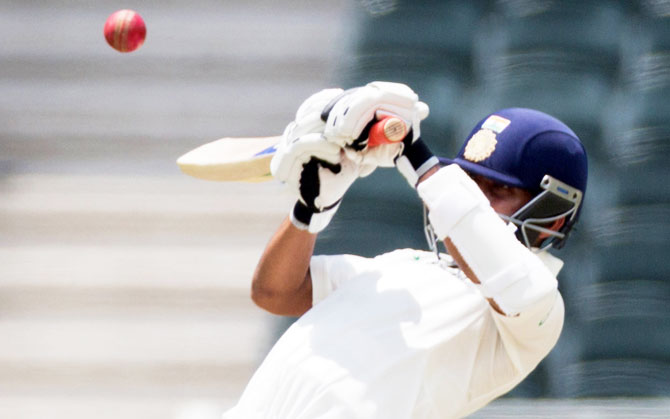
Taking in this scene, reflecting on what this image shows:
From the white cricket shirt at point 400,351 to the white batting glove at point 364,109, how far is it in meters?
0.28

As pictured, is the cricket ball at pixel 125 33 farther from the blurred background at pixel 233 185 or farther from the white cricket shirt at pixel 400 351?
the white cricket shirt at pixel 400 351

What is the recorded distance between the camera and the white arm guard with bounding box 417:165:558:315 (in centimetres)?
126

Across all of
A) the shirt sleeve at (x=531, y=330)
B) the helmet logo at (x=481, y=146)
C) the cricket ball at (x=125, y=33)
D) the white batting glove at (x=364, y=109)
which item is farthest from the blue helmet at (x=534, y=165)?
the cricket ball at (x=125, y=33)

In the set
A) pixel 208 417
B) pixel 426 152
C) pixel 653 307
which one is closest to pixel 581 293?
pixel 653 307

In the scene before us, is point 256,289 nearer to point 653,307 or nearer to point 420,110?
point 420,110

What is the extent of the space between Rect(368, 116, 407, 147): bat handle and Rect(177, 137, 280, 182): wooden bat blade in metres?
0.27

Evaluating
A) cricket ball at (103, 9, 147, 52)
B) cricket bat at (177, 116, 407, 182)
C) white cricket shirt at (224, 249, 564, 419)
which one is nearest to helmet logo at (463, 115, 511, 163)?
white cricket shirt at (224, 249, 564, 419)

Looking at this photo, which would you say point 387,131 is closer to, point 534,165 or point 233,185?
point 534,165

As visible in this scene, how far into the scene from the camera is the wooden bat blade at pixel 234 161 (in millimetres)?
1465

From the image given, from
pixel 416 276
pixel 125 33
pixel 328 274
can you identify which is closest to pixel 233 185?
pixel 125 33

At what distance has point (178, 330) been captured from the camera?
286 cm

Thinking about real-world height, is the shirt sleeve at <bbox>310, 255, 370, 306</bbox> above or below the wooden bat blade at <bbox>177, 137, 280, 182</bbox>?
below

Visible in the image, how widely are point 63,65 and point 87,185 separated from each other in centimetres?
39

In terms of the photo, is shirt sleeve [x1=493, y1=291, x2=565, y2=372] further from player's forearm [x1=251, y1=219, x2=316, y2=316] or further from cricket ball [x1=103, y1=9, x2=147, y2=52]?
cricket ball [x1=103, y1=9, x2=147, y2=52]
